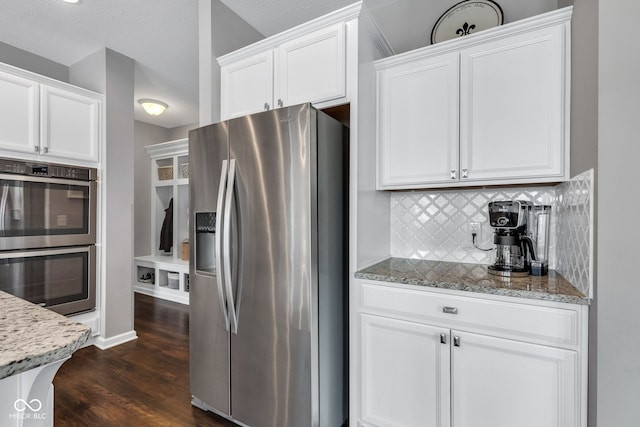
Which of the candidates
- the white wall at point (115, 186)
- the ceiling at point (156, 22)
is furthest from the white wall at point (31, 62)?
the white wall at point (115, 186)

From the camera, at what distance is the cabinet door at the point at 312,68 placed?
1.76 meters

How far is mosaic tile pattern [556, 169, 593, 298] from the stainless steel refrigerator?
1.09 m

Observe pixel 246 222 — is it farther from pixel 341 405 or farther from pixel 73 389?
pixel 73 389

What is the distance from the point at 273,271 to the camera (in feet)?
5.25

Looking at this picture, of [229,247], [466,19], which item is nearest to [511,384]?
[229,247]

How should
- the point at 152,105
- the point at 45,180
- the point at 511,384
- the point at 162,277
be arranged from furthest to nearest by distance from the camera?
1. the point at 162,277
2. the point at 152,105
3. the point at 45,180
4. the point at 511,384

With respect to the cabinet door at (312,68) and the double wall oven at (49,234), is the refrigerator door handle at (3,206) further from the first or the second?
the cabinet door at (312,68)

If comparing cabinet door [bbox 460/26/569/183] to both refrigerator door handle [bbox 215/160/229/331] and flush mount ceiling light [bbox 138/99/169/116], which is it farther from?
flush mount ceiling light [bbox 138/99/169/116]

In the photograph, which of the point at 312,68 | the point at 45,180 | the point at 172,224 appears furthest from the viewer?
the point at 172,224

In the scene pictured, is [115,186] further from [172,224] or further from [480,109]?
[480,109]

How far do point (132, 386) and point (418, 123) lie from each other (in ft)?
8.63

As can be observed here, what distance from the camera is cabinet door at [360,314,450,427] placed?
1.50 metres

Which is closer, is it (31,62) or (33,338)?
(33,338)

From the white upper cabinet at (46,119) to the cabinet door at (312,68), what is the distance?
6.74ft
